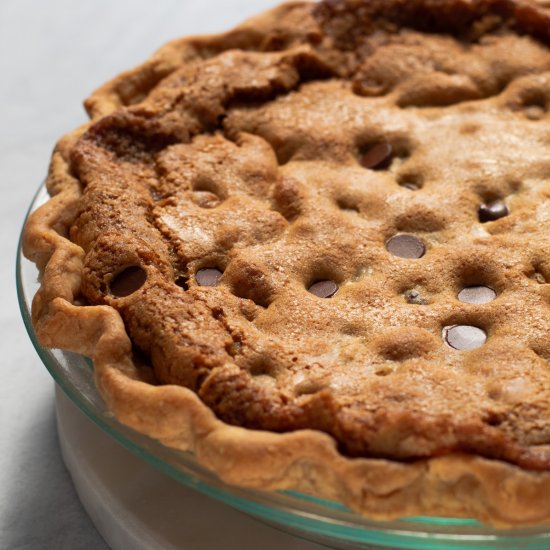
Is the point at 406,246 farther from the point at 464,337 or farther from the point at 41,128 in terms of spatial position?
the point at 41,128

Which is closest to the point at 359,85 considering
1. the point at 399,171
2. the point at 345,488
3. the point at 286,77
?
the point at 286,77

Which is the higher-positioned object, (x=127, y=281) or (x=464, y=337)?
(x=127, y=281)

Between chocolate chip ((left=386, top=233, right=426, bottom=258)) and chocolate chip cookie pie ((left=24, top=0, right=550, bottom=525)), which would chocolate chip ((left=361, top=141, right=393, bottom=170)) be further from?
chocolate chip ((left=386, top=233, right=426, bottom=258))

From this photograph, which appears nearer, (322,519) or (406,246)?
(322,519)

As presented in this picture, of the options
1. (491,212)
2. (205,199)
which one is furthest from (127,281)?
(491,212)

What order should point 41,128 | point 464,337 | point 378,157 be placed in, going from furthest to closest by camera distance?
point 41,128 < point 378,157 < point 464,337

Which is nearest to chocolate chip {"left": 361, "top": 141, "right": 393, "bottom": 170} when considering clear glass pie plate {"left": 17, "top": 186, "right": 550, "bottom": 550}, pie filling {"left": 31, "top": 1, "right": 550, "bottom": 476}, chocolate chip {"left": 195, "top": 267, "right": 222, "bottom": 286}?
pie filling {"left": 31, "top": 1, "right": 550, "bottom": 476}

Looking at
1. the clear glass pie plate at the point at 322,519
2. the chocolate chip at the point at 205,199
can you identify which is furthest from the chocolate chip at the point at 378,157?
the clear glass pie plate at the point at 322,519

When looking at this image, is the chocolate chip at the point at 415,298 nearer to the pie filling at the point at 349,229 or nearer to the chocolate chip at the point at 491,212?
the pie filling at the point at 349,229
